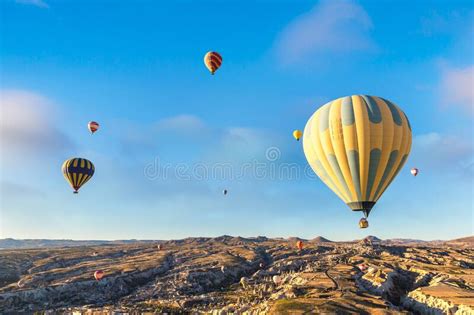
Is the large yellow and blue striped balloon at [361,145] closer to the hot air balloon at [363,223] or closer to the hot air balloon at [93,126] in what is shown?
the hot air balloon at [363,223]

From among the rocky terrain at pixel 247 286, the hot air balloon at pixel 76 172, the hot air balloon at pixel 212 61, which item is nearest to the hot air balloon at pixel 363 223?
the rocky terrain at pixel 247 286

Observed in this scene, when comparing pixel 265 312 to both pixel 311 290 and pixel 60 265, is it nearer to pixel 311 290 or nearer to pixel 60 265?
pixel 311 290

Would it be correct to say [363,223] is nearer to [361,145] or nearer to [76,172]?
[361,145]

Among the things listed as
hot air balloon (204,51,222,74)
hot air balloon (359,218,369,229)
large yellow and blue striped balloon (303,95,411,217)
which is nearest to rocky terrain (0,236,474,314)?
hot air balloon (359,218,369,229)

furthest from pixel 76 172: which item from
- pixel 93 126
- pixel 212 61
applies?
pixel 212 61

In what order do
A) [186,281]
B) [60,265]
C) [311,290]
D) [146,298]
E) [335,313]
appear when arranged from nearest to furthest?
[335,313] → [311,290] → [146,298] → [186,281] → [60,265]

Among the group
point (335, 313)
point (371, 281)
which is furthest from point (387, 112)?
point (371, 281)
